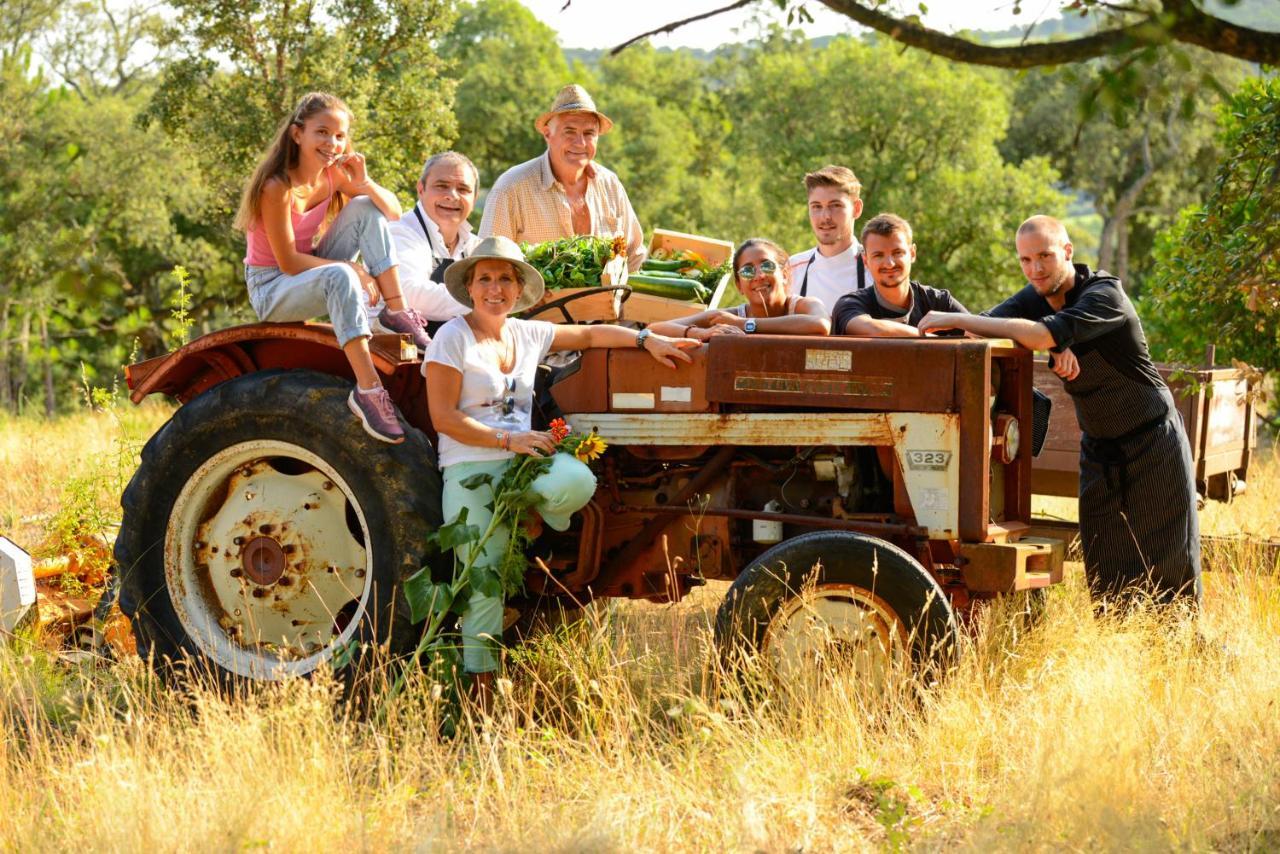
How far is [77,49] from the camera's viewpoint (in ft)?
96.8

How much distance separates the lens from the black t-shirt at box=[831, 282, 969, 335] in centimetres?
525

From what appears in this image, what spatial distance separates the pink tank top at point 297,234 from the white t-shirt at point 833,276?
Result: 214 cm

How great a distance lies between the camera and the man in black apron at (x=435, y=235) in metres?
5.41

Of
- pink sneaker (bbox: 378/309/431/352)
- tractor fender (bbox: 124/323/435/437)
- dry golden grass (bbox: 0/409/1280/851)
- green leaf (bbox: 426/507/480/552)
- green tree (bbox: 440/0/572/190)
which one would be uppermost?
green tree (bbox: 440/0/572/190)

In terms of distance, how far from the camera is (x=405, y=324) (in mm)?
5270

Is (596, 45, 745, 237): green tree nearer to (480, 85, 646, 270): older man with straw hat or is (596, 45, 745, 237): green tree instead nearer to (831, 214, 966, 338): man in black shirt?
(480, 85, 646, 270): older man with straw hat

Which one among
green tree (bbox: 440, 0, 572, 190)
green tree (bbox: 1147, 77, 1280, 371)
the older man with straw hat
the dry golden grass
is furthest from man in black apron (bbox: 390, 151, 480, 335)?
green tree (bbox: 440, 0, 572, 190)

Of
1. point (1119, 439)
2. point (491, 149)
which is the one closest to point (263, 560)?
point (1119, 439)

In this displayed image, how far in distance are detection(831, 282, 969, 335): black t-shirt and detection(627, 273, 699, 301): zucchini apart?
1.80ft

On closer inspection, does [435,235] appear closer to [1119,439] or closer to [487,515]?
[487,515]

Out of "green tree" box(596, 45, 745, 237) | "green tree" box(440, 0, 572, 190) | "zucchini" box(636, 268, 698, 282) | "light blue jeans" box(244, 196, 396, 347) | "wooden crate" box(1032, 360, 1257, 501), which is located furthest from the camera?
"green tree" box(440, 0, 572, 190)

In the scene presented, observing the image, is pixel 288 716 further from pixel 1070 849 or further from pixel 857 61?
pixel 857 61

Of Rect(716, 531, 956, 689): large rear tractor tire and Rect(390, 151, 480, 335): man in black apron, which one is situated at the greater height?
Rect(390, 151, 480, 335): man in black apron

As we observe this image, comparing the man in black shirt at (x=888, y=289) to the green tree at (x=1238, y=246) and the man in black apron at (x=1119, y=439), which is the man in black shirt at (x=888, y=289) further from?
the green tree at (x=1238, y=246)
